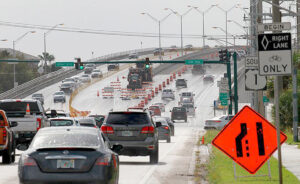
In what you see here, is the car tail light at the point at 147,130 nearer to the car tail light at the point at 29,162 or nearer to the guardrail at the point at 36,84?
the car tail light at the point at 29,162

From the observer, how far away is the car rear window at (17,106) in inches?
1211

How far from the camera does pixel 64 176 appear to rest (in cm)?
1408

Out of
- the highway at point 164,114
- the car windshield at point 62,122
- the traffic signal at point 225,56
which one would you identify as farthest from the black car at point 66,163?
the traffic signal at point 225,56

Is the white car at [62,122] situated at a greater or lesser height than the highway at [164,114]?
greater

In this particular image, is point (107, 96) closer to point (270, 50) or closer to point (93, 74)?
point (93, 74)

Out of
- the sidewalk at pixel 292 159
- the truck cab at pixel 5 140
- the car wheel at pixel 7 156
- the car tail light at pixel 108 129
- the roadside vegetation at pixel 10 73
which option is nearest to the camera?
the sidewalk at pixel 292 159

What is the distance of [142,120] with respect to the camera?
25812 mm

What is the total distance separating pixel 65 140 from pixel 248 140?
4184 millimetres

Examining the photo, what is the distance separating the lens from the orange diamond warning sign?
16.8 m

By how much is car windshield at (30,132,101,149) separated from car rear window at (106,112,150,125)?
1096cm

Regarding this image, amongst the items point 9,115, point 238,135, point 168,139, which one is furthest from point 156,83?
point 238,135

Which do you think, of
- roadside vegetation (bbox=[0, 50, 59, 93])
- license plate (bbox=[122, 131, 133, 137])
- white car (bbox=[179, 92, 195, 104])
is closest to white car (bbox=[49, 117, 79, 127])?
license plate (bbox=[122, 131, 133, 137])

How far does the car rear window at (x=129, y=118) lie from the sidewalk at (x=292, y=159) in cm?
429

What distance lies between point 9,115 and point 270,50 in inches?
627
